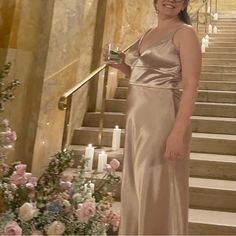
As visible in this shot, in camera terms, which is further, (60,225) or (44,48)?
(44,48)

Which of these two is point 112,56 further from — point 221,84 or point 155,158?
point 221,84

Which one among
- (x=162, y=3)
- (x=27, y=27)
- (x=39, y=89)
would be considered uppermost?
(x=27, y=27)

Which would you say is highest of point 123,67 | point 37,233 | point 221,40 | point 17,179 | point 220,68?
point 221,40

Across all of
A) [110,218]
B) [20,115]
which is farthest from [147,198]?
[20,115]

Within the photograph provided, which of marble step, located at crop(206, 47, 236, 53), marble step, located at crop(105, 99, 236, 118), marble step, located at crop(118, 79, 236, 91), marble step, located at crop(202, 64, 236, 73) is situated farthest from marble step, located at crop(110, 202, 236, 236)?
marble step, located at crop(206, 47, 236, 53)

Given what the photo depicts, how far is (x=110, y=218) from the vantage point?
201 centimetres

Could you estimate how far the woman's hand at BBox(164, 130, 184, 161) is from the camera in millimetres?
1635

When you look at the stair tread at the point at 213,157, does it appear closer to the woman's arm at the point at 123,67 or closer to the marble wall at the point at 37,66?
the marble wall at the point at 37,66

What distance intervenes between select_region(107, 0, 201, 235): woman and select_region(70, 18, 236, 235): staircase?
1132mm

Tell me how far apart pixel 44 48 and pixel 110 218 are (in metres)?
2.36

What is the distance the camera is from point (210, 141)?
4.06 metres

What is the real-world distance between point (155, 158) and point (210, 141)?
8.16ft

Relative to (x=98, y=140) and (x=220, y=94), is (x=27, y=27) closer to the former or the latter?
(x=98, y=140)

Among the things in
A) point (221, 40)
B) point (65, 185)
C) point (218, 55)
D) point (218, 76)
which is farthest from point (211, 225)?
point (221, 40)
